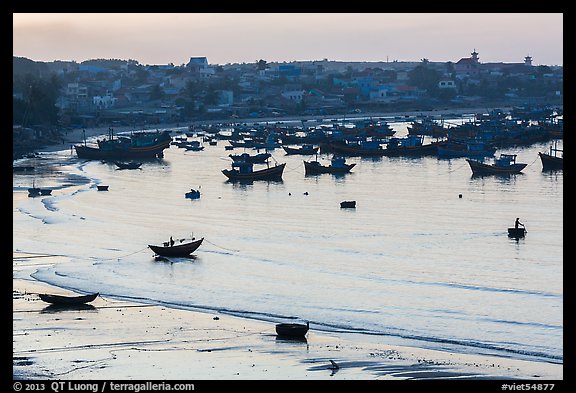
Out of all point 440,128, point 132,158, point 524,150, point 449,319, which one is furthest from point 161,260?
point 440,128

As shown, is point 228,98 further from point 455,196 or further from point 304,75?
point 455,196

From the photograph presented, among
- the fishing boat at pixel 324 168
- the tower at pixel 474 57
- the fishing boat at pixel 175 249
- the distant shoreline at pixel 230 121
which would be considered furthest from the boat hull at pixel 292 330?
the tower at pixel 474 57

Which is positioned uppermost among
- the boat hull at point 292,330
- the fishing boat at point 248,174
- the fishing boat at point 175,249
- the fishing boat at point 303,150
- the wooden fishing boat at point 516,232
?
the fishing boat at point 303,150

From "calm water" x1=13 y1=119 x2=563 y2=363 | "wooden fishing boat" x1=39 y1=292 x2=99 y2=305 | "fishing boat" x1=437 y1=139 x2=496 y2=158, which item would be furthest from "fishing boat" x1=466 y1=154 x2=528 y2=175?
"wooden fishing boat" x1=39 y1=292 x2=99 y2=305

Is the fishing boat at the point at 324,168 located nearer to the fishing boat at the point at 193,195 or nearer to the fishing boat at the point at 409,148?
the fishing boat at the point at 409,148

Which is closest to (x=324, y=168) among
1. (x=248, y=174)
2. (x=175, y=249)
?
(x=248, y=174)

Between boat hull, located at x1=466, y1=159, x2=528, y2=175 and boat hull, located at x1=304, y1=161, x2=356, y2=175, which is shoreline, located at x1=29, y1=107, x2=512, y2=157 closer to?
boat hull, located at x1=304, y1=161, x2=356, y2=175

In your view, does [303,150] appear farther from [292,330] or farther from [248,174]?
[292,330]
